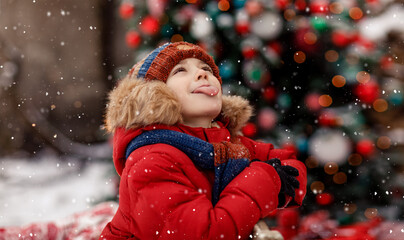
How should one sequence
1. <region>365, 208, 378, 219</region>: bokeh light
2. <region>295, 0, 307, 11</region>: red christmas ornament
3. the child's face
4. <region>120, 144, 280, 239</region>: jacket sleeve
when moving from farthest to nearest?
<region>365, 208, 378, 219</region>: bokeh light → <region>295, 0, 307, 11</region>: red christmas ornament → the child's face → <region>120, 144, 280, 239</region>: jacket sleeve

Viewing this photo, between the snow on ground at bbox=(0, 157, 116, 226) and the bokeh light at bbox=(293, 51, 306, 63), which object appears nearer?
the bokeh light at bbox=(293, 51, 306, 63)

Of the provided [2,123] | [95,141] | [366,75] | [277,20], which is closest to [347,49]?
[366,75]

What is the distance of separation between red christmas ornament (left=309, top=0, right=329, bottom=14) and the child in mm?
1202

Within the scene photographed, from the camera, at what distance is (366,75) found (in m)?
2.29

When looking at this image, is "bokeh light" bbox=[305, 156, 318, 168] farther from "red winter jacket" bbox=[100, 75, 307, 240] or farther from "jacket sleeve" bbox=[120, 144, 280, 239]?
"jacket sleeve" bbox=[120, 144, 280, 239]

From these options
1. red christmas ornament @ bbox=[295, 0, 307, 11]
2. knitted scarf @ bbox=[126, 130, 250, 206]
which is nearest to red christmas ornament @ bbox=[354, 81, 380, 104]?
red christmas ornament @ bbox=[295, 0, 307, 11]

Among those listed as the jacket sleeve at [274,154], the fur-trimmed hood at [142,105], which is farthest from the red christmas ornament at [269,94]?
the fur-trimmed hood at [142,105]

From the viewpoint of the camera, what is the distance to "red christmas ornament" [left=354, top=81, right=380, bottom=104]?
2295 mm

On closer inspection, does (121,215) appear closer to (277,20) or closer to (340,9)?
(277,20)

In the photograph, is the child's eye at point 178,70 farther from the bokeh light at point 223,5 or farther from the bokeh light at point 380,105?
the bokeh light at point 380,105

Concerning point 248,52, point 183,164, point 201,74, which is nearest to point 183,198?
point 183,164

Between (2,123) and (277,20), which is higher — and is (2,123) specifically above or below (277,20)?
below

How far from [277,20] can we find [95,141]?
8.53 ft

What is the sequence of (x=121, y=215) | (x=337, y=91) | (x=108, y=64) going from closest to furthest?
(x=121, y=215) → (x=337, y=91) → (x=108, y=64)
